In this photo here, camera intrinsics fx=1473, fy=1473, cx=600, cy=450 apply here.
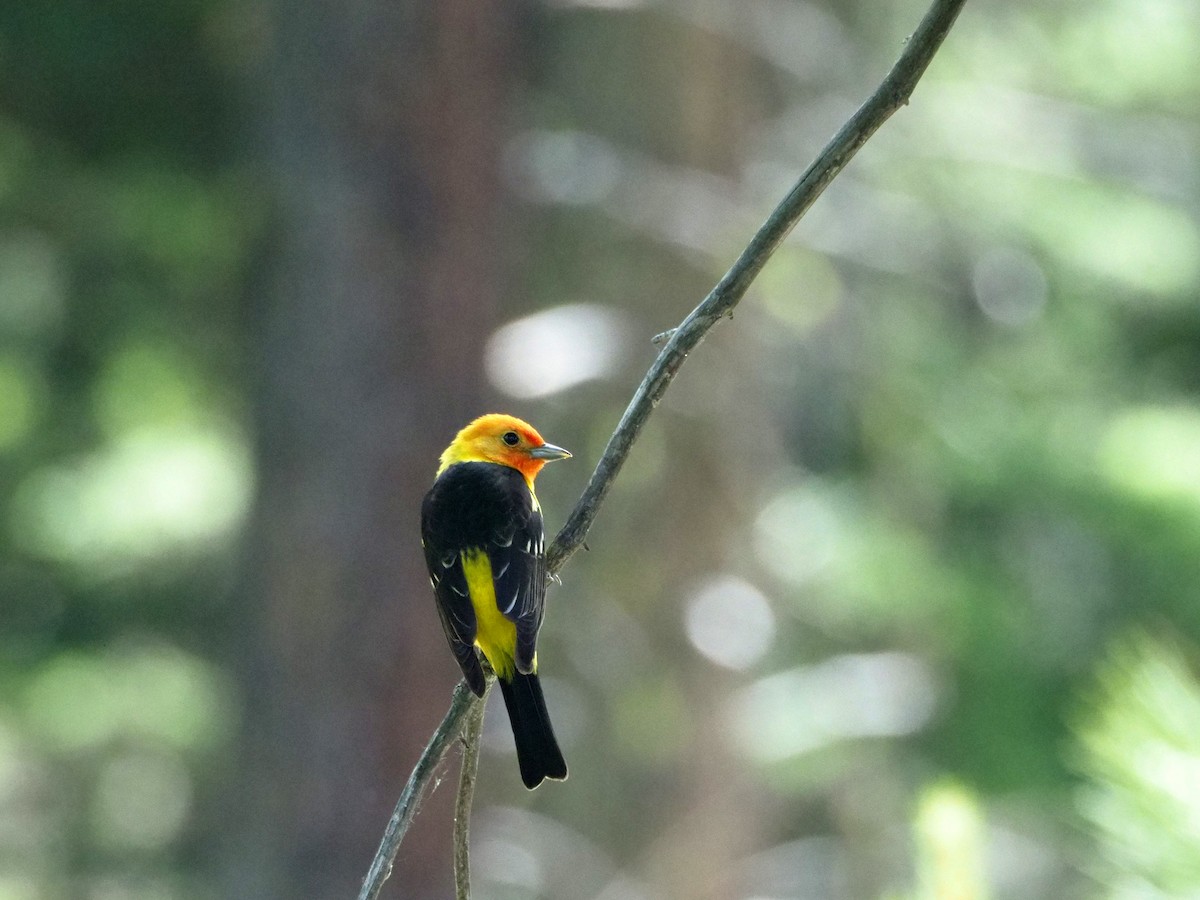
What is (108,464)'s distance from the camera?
855 centimetres

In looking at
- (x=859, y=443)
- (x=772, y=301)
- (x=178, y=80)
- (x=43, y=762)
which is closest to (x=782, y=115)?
(x=772, y=301)

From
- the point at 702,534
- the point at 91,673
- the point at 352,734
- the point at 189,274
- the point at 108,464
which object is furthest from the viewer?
the point at 91,673

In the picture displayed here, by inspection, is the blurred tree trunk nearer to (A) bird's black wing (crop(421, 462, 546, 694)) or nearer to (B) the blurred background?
(B) the blurred background

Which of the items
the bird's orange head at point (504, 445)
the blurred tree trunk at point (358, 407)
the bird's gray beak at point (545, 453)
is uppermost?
the blurred tree trunk at point (358, 407)

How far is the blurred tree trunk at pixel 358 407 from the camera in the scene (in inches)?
259

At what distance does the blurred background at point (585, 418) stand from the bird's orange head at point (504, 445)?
2808mm

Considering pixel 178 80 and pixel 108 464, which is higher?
pixel 178 80

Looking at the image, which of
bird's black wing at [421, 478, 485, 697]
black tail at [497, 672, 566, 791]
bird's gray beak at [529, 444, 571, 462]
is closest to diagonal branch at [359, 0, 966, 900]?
black tail at [497, 672, 566, 791]

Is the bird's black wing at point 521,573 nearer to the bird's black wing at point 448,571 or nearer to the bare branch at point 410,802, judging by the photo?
the bird's black wing at point 448,571

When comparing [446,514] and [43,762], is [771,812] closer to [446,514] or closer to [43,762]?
[43,762]

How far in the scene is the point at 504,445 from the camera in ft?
11.7

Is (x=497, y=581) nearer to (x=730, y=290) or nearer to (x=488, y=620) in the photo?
(x=488, y=620)

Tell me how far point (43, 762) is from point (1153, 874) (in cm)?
1129

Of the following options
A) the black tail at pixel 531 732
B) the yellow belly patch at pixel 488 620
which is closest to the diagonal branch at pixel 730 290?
the black tail at pixel 531 732
